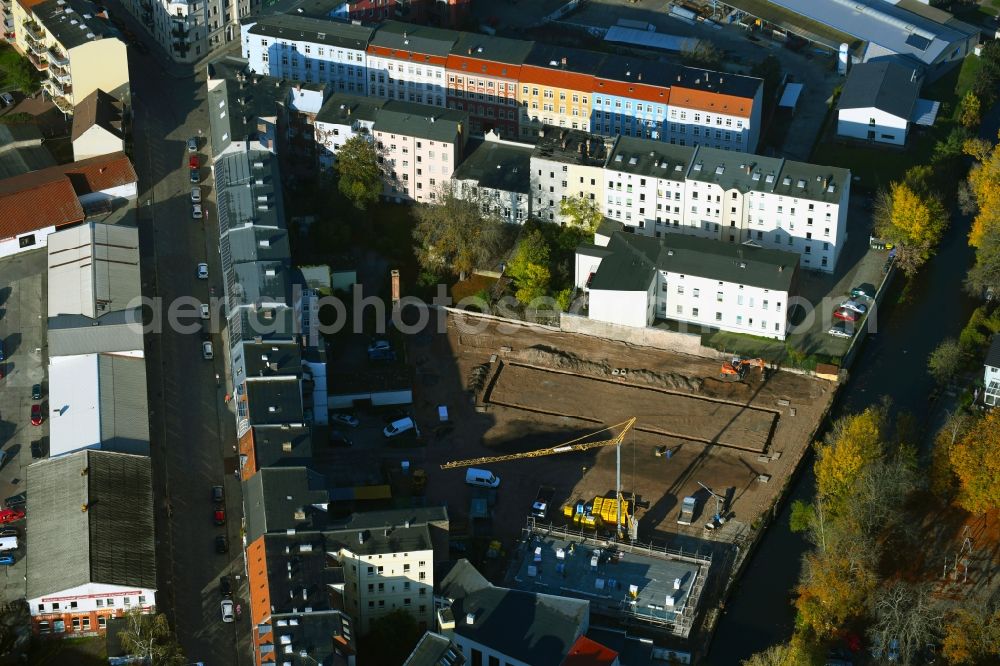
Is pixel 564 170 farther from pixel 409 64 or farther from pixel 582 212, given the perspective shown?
pixel 409 64

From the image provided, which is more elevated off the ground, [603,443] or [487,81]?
[487,81]

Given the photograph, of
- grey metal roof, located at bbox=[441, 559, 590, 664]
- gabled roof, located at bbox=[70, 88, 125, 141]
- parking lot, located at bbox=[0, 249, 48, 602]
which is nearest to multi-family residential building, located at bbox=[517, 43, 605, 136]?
gabled roof, located at bbox=[70, 88, 125, 141]

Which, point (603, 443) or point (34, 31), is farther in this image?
point (34, 31)

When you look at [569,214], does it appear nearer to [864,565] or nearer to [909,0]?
[864,565]

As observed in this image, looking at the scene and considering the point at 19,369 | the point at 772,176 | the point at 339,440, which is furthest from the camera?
the point at 772,176

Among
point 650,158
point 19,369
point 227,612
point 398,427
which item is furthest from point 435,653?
point 650,158

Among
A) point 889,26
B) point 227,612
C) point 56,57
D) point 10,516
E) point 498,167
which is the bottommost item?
point 227,612
